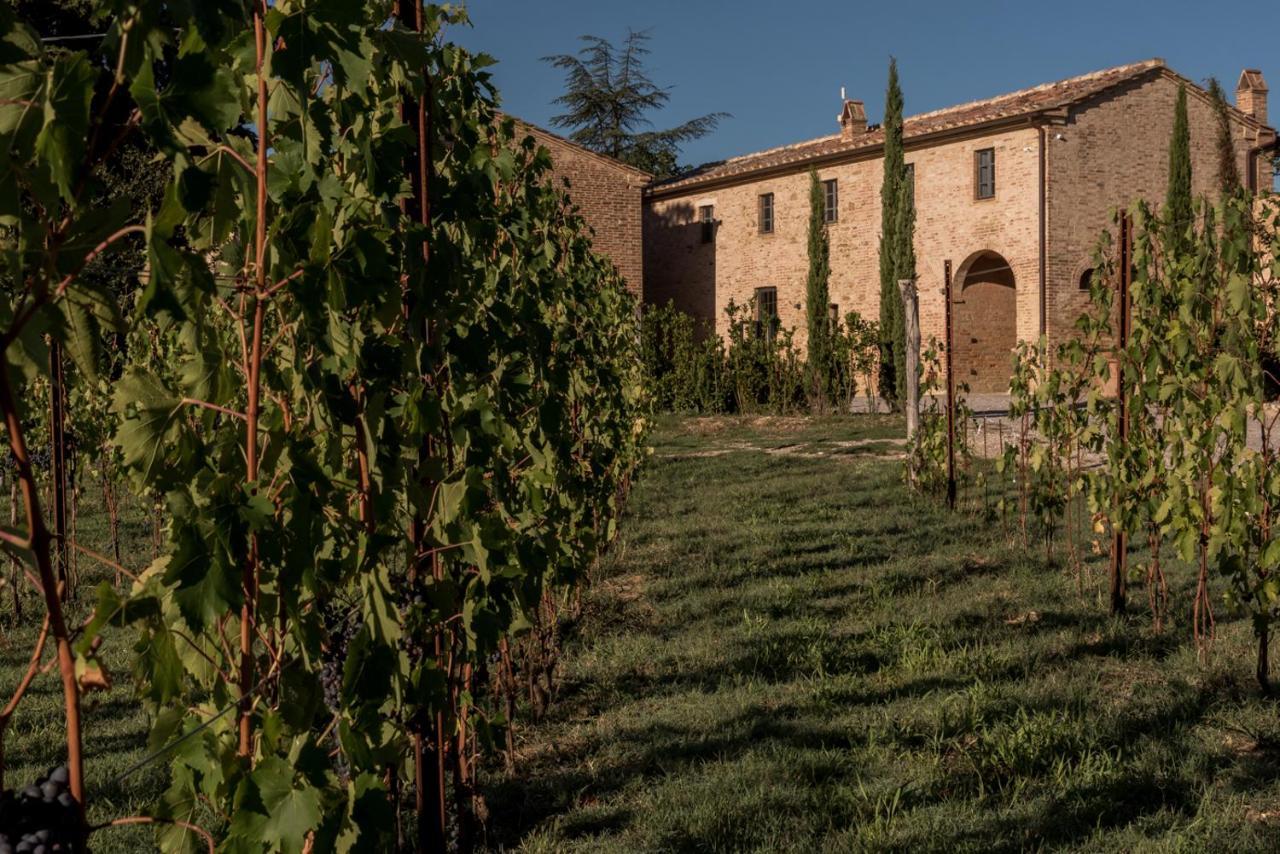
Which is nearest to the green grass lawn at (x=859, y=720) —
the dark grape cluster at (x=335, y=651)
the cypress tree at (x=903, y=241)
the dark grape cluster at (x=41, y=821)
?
the dark grape cluster at (x=41, y=821)

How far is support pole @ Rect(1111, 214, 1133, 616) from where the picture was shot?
5.57 m

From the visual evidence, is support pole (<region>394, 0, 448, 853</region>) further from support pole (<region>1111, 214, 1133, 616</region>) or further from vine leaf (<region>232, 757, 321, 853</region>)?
support pole (<region>1111, 214, 1133, 616</region>)

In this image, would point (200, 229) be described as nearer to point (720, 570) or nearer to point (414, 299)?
point (414, 299)

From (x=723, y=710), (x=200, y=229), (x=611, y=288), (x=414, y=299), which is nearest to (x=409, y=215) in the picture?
(x=414, y=299)

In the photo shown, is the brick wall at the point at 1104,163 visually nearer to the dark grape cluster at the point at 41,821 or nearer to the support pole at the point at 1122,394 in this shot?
the support pole at the point at 1122,394

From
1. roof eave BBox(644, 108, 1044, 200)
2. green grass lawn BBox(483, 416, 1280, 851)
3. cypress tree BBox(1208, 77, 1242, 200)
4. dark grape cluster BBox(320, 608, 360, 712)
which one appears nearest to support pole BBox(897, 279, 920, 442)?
green grass lawn BBox(483, 416, 1280, 851)

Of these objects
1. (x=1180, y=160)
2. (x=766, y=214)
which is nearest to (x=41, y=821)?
(x=1180, y=160)

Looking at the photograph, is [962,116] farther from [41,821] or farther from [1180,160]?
[41,821]

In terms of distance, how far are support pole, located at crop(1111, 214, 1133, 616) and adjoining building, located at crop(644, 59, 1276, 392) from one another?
48.5ft

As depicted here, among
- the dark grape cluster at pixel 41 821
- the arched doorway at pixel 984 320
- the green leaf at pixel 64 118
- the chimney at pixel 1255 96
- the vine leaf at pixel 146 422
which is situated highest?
the chimney at pixel 1255 96

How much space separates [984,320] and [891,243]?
3.52 meters

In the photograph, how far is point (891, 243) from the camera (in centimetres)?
2252

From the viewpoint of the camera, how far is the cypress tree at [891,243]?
21953 millimetres

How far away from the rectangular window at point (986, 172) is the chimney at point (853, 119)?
14.2 feet
